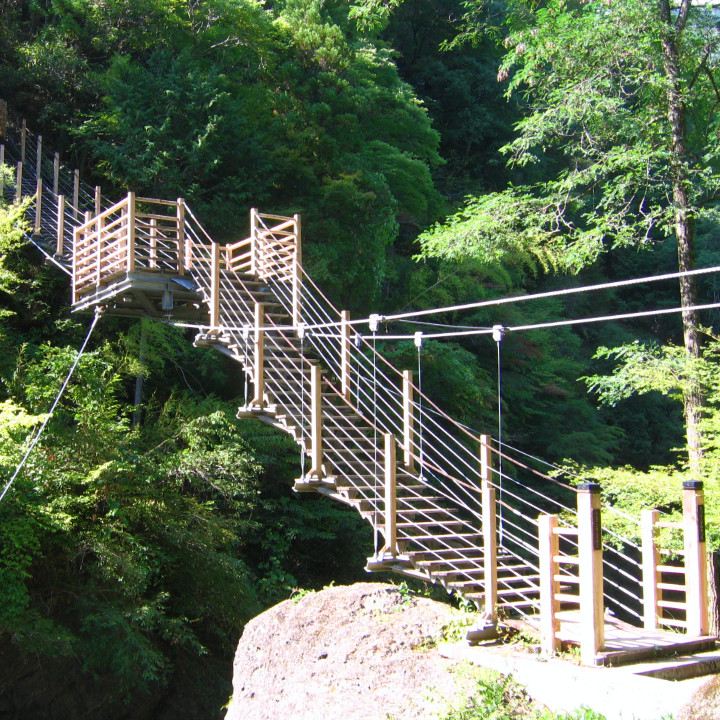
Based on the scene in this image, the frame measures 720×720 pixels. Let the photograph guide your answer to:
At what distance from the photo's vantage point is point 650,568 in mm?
5551

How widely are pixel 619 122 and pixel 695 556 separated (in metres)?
5.82

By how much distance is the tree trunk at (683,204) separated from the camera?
346 inches

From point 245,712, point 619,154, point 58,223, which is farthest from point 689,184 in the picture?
point 58,223

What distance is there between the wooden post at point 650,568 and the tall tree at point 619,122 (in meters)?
3.55

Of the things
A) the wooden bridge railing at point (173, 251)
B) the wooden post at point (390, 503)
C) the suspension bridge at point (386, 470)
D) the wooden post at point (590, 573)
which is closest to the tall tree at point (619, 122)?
the wooden bridge railing at point (173, 251)

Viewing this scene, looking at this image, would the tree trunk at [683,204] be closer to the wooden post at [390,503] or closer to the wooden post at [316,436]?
the wooden post at [390,503]

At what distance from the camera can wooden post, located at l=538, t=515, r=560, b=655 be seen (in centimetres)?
503

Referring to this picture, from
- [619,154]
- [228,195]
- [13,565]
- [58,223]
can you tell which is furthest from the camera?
[228,195]

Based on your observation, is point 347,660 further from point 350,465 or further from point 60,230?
point 60,230

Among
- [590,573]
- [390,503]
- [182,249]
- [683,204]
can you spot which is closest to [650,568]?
[590,573]

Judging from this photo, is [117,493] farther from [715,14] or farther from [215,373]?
[715,14]

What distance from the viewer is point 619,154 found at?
914 centimetres

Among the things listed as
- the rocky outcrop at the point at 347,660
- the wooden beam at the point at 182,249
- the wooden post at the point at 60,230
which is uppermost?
the wooden post at the point at 60,230

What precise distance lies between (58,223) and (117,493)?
3.79 meters
